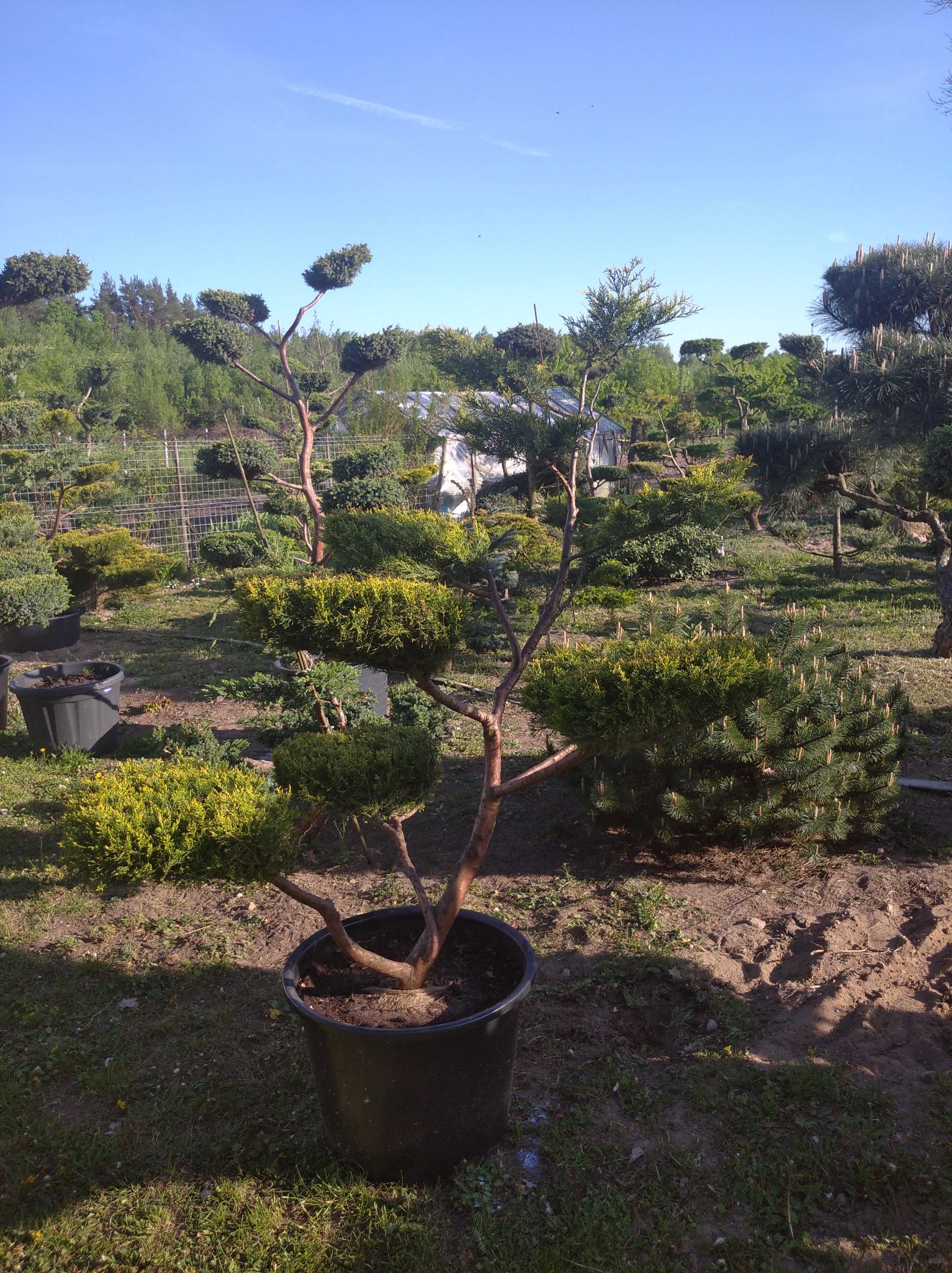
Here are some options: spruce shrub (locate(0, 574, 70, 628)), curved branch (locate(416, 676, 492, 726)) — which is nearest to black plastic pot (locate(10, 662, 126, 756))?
spruce shrub (locate(0, 574, 70, 628))

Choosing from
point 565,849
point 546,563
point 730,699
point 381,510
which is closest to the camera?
point 730,699

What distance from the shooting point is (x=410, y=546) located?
110 inches

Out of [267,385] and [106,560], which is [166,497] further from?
[267,385]

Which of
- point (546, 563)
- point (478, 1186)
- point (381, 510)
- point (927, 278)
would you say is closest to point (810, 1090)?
point (478, 1186)

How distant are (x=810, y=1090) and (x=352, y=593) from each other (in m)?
2.15

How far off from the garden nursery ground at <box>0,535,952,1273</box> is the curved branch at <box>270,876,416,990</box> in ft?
1.80

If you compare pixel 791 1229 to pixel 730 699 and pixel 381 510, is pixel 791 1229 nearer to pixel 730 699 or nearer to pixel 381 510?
pixel 730 699

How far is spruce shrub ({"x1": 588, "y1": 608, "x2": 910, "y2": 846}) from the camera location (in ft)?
13.2

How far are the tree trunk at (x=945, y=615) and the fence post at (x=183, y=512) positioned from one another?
1121cm

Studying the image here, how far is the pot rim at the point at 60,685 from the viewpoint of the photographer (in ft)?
19.3

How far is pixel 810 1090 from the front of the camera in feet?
8.66

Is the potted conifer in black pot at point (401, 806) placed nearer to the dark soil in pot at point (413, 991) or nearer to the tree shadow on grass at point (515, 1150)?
the dark soil in pot at point (413, 991)

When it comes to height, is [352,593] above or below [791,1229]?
above

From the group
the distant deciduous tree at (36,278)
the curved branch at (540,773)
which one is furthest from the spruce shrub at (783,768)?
the distant deciduous tree at (36,278)
